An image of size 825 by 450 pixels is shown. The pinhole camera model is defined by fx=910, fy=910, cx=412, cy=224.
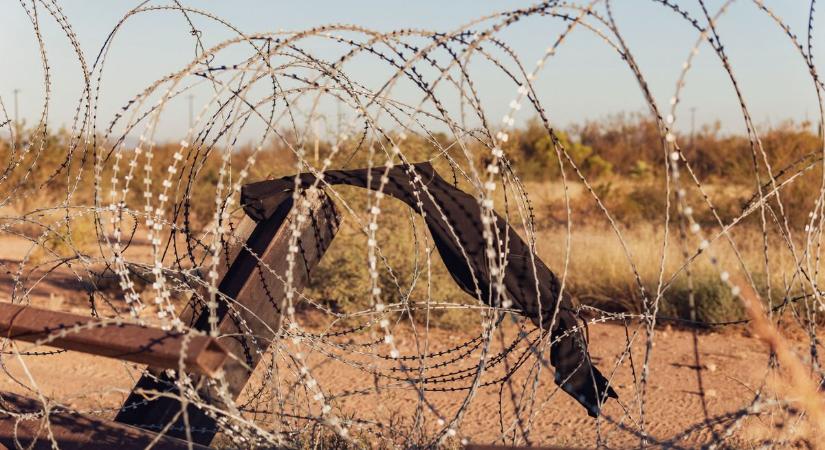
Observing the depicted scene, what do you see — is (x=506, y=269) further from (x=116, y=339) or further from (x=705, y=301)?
(x=705, y=301)

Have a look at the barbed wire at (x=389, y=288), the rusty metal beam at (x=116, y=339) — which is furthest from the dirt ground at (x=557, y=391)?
the rusty metal beam at (x=116, y=339)

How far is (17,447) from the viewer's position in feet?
10.3

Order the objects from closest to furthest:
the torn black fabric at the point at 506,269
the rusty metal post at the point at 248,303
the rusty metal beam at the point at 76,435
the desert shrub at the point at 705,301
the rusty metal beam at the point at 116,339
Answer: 1. the rusty metal beam at the point at 116,339
2. the rusty metal beam at the point at 76,435
3. the torn black fabric at the point at 506,269
4. the rusty metal post at the point at 248,303
5. the desert shrub at the point at 705,301

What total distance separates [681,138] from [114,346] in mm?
28136

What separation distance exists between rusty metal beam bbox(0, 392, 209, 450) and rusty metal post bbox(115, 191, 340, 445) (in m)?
0.33

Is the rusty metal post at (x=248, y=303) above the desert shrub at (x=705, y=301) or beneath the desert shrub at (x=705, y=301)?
above

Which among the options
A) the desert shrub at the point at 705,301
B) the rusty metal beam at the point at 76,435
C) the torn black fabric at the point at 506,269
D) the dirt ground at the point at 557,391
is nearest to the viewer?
the rusty metal beam at the point at 76,435

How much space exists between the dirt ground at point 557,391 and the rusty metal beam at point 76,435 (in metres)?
1.45

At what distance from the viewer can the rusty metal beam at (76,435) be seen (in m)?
3.05

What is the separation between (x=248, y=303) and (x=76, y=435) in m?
0.82

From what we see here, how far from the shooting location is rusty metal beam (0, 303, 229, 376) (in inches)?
90.7

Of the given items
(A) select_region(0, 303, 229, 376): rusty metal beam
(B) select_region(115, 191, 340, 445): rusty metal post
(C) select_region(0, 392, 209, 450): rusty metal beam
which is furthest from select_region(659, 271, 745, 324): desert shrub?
(A) select_region(0, 303, 229, 376): rusty metal beam

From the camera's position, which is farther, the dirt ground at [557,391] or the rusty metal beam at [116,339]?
the dirt ground at [557,391]

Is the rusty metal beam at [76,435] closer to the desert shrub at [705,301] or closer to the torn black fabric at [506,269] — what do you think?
the torn black fabric at [506,269]
